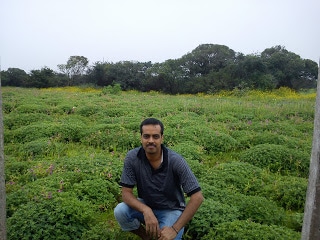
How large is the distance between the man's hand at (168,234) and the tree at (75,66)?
4569 centimetres

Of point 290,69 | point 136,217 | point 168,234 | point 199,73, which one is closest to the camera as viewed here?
point 168,234

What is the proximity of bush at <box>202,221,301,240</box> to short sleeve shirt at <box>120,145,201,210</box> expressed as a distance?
0.70m

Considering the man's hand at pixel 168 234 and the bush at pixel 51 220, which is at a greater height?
the man's hand at pixel 168 234

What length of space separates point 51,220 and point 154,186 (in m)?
1.51

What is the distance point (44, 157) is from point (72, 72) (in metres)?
43.0

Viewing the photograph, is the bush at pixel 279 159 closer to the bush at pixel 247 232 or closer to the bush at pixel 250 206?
the bush at pixel 250 206

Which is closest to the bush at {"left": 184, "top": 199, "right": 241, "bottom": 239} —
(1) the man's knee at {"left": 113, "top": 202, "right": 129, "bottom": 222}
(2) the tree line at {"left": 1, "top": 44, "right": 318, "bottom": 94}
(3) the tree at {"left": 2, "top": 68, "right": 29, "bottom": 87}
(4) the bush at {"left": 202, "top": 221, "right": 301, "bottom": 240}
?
(4) the bush at {"left": 202, "top": 221, "right": 301, "bottom": 240}

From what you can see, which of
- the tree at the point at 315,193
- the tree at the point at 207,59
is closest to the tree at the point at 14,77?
the tree at the point at 207,59

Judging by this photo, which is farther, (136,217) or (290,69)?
(290,69)

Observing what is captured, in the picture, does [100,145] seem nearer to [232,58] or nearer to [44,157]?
[44,157]

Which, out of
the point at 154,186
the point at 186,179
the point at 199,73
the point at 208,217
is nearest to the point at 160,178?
the point at 154,186

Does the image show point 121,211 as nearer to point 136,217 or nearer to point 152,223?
point 136,217

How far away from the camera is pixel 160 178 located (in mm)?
3682

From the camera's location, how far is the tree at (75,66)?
47562 mm
